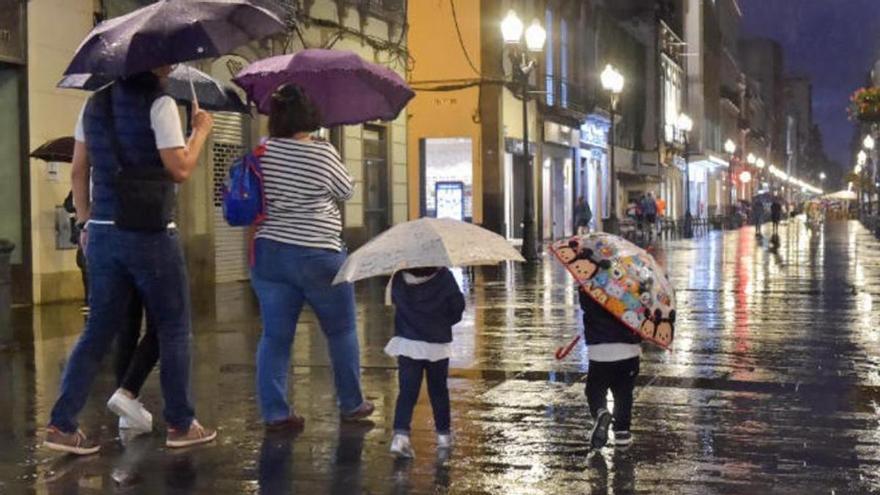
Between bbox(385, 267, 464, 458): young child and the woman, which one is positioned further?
the woman

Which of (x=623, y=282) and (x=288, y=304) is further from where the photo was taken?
(x=288, y=304)

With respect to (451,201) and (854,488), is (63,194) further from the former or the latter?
(451,201)

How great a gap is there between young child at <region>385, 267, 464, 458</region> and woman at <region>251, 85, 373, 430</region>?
673 millimetres

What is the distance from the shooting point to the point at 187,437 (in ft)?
22.5

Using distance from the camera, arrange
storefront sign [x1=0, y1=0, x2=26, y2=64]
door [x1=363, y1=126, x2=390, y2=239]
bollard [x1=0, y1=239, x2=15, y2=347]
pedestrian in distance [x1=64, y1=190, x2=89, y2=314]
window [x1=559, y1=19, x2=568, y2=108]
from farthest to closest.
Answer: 1. window [x1=559, y1=19, x2=568, y2=108]
2. door [x1=363, y1=126, x2=390, y2=239]
3. storefront sign [x1=0, y1=0, x2=26, y2=64]
4. pedestrian in distance [x1=64, y1=190, x2=89, y2=314]
5. bollard [x1=0, y1=239, x2=15, y2=347]

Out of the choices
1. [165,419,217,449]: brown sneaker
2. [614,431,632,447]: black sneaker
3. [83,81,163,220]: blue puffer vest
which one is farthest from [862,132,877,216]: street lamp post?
[83,81,163,220]: blue puffer vest

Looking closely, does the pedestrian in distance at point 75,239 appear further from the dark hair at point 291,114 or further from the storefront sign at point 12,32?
the dark hair at point 291,114

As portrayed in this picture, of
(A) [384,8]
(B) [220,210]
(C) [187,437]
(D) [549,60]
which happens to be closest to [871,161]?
(D) [549,60]

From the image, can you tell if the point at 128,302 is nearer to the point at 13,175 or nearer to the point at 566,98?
the point at 13,175

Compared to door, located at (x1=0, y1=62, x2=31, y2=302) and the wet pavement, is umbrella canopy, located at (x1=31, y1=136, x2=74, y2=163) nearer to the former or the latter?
door, located at (x1=0, y1=62, x2=31, y2=302)

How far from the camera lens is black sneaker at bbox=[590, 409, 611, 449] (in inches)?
263

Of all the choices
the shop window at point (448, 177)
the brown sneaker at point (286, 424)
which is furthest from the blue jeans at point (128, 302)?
the shop window at point (448, 177)

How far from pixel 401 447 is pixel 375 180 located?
20.6 m

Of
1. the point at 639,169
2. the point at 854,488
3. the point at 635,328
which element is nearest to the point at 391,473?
the point at 635,328
